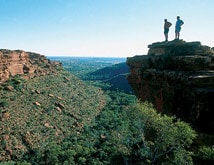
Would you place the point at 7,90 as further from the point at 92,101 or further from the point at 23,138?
the point at 92,101

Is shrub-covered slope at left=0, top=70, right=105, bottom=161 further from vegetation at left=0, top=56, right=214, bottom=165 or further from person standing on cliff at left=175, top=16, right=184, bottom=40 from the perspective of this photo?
person standing on cliff at left=175, top=16, right=184, bottom=40

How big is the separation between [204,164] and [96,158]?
26.0 m

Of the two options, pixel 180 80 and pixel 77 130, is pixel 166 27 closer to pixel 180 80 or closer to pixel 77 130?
pixel 180 80

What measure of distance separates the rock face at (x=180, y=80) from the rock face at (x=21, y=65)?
42749mm

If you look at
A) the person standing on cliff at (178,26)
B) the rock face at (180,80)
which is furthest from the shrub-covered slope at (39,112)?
the person standing on cliff at (178,26)

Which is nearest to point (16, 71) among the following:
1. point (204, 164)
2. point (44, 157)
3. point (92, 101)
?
point (92, 101)

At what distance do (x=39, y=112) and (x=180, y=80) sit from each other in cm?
3928

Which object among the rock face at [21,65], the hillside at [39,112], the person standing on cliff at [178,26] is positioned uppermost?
the person standing on cliff at [178,26]

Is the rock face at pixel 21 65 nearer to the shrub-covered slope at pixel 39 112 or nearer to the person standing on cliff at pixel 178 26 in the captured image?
the shrub-covered slope at pixel 39 112

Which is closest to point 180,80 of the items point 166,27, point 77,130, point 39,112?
point 166,27

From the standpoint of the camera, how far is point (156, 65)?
1341 centimetres

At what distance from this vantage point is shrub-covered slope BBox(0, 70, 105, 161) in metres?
37.2

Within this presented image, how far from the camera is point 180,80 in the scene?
36.0 feet

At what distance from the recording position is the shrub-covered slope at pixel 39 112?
122 feet
